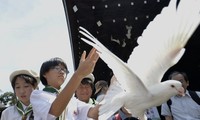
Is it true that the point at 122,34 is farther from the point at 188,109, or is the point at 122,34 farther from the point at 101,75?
the point at 188,109

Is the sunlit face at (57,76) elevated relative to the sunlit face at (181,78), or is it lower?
lower

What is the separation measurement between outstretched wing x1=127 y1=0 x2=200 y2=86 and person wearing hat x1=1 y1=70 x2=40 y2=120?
913 mm

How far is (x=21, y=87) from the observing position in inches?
123

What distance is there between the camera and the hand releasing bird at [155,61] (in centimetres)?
251

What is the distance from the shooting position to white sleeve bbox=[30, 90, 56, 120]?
2.37 meters

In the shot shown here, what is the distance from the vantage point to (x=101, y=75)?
232 inches

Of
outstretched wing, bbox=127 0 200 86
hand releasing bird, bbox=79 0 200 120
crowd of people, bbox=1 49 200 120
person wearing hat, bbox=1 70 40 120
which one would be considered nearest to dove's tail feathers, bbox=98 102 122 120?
hand releasing bird, bbox=79 0 200 120

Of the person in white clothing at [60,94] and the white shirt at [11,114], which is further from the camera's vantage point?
the white shirt at [11,114]

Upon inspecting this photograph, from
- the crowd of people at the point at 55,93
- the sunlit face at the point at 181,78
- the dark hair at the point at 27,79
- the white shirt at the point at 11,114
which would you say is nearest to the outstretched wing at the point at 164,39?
the crowd of people at the point at 55,93

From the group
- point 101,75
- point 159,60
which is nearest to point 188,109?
point 159,60

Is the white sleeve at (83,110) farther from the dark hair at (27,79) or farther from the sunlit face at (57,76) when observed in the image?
the dark hair at (27,79)

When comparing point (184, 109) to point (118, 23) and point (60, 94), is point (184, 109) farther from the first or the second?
point (60, 94)

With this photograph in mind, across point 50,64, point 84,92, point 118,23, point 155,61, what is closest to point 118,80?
point 155,61

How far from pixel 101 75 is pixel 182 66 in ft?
4.20
